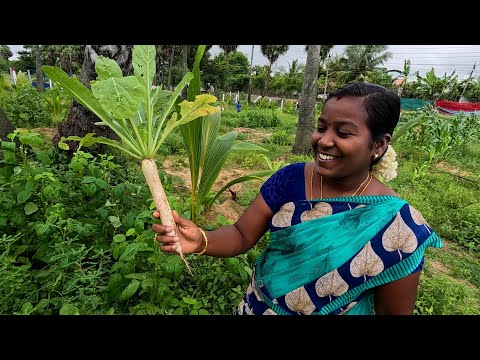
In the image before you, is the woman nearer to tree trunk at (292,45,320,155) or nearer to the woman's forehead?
the woman's forehead

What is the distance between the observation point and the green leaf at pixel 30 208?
181 centimetres

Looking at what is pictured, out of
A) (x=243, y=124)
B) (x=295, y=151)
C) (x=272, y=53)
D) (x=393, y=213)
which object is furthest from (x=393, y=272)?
(x=272, y=53)

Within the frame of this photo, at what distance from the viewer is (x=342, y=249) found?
1.05 m

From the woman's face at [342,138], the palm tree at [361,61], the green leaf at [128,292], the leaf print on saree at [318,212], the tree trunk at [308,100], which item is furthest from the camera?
the palm tree at [361,61]

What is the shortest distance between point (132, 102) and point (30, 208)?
4.43 ft

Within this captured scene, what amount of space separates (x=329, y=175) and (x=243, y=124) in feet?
30.1

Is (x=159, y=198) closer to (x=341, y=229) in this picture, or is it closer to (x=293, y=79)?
(x=341, y=229)

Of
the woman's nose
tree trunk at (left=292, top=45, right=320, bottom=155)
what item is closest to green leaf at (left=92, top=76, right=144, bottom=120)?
the woman's nose

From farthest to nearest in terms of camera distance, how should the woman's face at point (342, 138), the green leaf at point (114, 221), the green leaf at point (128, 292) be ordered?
the green leaf at point (114, 221) < the green leaf at point (128, 292) < the woman's face at point (342, 138)

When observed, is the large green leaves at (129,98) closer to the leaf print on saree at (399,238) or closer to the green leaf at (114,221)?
the leaf print on saree at (399,238)

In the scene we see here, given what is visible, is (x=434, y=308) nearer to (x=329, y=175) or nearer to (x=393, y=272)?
(x=393, y=272)

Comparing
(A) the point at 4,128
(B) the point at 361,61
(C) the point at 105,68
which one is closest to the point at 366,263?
(C) the point at 105,68

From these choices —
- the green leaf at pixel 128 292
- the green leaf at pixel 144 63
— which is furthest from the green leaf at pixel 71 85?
the green leaf at pixel 128 292

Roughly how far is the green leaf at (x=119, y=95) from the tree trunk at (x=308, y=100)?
16.8ft
